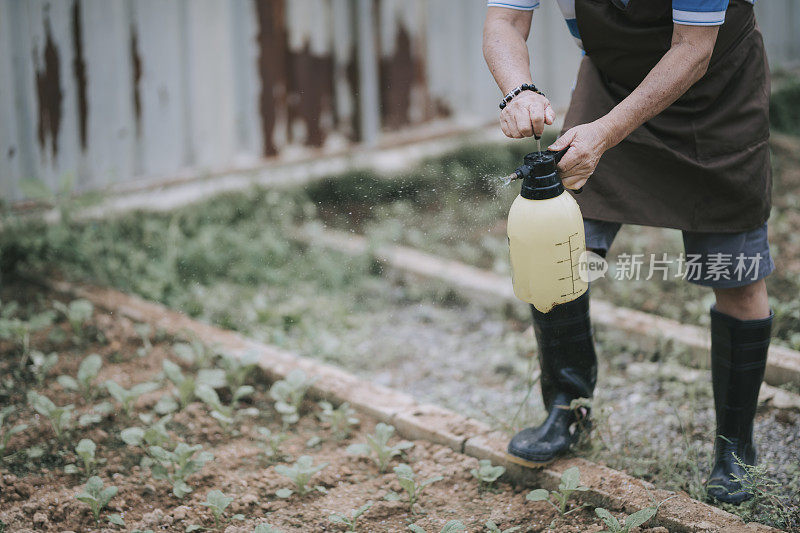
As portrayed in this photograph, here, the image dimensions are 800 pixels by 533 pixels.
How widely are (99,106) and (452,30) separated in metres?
2.48

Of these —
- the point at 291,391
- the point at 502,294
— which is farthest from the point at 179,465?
the point at 502,294

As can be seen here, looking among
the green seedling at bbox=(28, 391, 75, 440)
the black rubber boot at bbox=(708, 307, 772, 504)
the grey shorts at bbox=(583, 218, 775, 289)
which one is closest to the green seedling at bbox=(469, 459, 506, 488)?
the black rubber boot at bbox=(708, 307, 772, 504)

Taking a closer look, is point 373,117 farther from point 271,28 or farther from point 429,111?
point 271,28

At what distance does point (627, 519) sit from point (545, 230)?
77 centimetres

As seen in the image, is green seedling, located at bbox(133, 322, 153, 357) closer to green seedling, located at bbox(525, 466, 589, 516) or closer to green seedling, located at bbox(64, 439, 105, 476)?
green seedling, located at bbox(64, 439, 105, 476)

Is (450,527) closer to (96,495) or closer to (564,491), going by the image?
(564,491)

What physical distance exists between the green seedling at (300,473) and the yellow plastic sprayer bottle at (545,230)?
86 centimetres

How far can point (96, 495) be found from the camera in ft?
7.18

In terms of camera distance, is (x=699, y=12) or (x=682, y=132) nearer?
(x=699, y=12)

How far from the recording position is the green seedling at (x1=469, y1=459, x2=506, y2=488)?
2334mm

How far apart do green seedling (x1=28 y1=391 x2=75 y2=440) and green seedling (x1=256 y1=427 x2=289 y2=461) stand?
62cm

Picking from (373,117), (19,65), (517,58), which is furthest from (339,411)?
(373,117)

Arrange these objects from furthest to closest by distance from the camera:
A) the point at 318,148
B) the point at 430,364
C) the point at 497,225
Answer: the point at 318,148
the point at 497,225
the point at 430,364

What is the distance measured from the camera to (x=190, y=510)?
2.23 m
